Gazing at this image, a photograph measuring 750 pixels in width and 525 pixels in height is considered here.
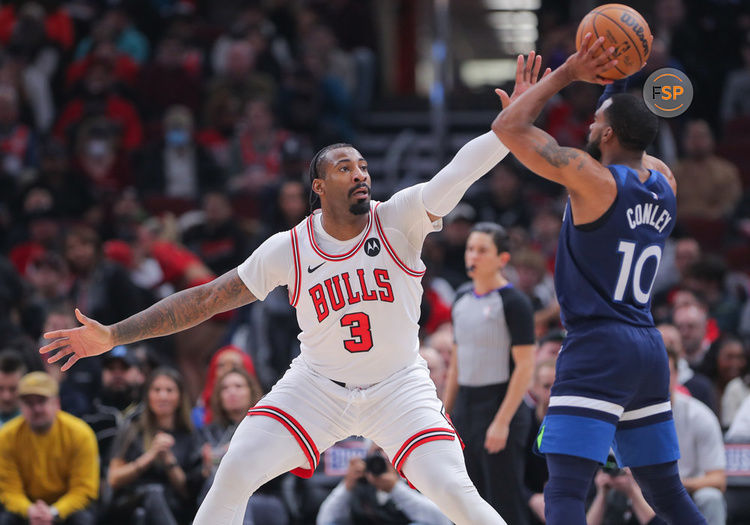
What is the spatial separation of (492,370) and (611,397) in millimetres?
2340

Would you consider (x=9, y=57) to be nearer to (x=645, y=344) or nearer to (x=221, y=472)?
(x=221, y=472)

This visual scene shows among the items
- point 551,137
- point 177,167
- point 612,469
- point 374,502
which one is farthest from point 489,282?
point 177,167

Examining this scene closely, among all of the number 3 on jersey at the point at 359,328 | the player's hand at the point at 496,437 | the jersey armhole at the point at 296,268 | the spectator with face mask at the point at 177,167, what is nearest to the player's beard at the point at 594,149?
the number 3 on jersey at the point at 359,328

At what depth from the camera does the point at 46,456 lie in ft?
28.4

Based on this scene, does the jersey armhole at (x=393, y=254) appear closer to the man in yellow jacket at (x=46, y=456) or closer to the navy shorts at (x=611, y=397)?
the navy shorts at (x=611, y=397)

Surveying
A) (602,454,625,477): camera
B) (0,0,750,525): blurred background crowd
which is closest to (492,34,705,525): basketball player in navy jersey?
(602,454,625,477): camera

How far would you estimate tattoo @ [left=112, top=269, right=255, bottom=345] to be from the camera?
5703 millimetres

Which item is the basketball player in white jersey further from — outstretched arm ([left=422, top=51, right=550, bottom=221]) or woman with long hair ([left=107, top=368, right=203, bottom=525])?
woman with long hair ([left=107, top=368, right=203, bottom=525])

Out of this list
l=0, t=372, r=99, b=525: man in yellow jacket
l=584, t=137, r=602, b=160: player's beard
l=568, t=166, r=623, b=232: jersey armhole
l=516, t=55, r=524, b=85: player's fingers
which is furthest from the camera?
l=0, t=372, r=99, b=525: man in yellow jacket

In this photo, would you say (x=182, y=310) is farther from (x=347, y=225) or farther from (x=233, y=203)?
(x=233, y=203)

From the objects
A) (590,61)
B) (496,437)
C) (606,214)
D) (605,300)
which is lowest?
(496,437)

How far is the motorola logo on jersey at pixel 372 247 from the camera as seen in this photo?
5641mm

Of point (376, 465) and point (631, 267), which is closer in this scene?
point (631, 267)

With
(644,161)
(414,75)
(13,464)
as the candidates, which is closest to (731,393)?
(644,161)
